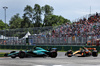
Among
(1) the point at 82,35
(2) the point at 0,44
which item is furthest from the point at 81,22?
(2) the point at 0,44

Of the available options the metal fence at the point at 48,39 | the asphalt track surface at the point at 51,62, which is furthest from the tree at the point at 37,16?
the asphalt track surface at the point at 51,62

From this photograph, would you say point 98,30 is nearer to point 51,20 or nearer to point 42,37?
point 42,37

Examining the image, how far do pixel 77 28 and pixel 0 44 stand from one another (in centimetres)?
1682

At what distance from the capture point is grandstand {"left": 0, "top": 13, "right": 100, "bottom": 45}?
96.1 ft

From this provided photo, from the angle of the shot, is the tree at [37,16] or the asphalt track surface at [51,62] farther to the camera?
the tree at [37,16]

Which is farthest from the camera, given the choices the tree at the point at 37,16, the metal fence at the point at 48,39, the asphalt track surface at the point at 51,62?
the tree at the point at 37,16

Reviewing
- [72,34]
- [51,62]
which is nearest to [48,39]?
[72,34]

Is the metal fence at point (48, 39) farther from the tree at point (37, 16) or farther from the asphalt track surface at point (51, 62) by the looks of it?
the tree at point (37, 16)

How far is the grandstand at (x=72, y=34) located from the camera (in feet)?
96.1

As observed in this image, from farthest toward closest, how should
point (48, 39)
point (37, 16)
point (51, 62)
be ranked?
point (37, 16) → point (48, 39) → point (51, 62)

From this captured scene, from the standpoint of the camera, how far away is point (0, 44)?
41.2m

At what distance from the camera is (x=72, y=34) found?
32.8m

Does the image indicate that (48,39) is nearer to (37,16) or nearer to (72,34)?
(72,34)

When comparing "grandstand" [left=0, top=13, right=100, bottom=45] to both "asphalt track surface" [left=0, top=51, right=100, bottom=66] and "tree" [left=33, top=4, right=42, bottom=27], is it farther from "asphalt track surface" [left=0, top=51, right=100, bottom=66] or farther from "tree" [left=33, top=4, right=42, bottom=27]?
"tree" [left=33, top=4, right=42, bottom=27]
